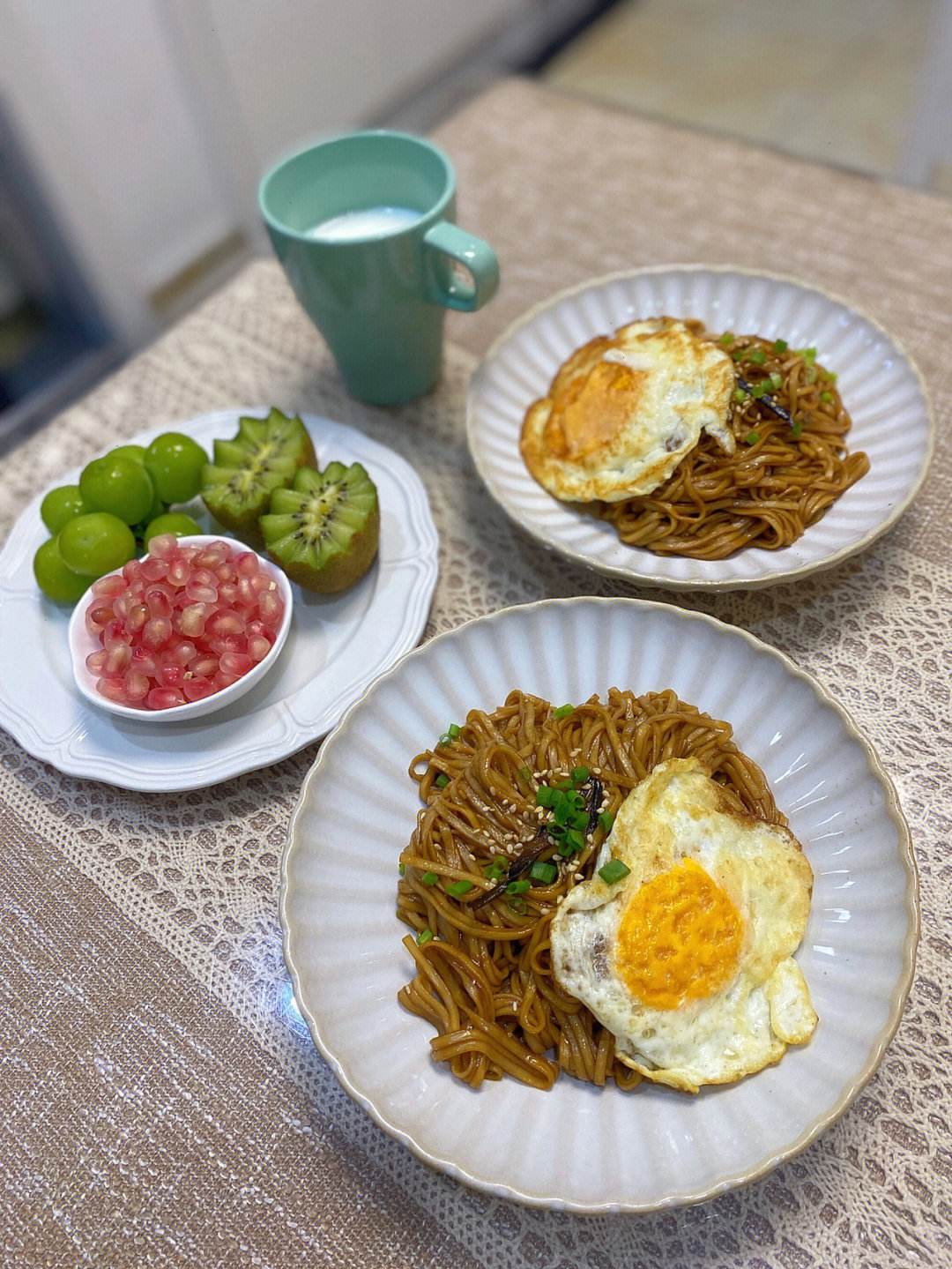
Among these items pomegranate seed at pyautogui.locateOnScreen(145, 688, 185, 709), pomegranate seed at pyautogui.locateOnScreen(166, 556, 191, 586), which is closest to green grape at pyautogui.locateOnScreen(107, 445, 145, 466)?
pomegranate seed at pyautogui.locateOnScreen(166, 556, 191, 586)

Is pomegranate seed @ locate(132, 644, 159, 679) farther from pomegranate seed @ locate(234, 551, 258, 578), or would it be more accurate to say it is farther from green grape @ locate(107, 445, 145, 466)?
green grape @ locate(107, 445, 145, 466)

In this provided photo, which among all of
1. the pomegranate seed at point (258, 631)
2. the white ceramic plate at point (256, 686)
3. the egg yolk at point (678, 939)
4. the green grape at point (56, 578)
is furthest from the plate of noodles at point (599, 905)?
the green grape at point (56, 578)

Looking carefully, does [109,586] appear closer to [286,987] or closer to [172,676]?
[172,676]

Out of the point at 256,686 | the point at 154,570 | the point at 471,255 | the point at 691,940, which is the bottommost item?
the point at 691,940

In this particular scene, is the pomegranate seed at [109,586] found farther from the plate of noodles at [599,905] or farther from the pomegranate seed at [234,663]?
the plate of noodles at [599,905]

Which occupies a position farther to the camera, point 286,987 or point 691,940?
point 286,987

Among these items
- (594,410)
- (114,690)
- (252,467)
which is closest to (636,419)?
(594,410)
